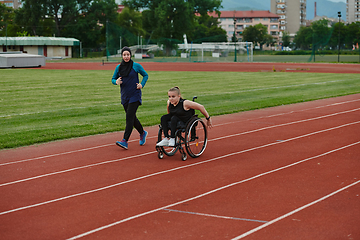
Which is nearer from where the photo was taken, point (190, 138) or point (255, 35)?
point (190, 138)

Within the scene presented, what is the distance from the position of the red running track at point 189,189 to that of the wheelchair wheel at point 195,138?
0.16 m

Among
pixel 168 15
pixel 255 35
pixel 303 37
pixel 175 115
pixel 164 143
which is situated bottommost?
pixel 164 143

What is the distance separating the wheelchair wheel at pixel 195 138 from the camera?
7.79 metres

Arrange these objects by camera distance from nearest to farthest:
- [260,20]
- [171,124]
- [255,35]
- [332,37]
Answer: [171,124], [332,37], [255,35], [260,20]

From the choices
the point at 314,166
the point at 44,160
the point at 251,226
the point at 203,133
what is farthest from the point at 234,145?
the point at 251,226

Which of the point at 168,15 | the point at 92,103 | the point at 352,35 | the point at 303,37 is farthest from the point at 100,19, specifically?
the point at 92,103

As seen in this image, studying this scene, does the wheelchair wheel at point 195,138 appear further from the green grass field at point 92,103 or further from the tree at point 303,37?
the tree at point 303,37

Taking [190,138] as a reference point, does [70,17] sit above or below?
above

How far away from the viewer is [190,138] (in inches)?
312

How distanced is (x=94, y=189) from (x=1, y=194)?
1172 millimetres

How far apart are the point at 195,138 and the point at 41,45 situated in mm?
83246

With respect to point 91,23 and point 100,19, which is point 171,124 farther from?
point 100,19

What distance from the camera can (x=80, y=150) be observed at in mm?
8805

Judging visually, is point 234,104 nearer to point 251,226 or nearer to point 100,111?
point 100,111
